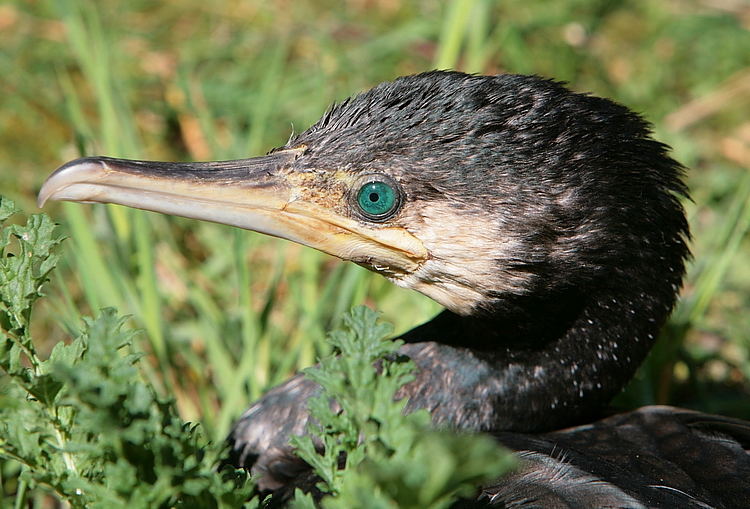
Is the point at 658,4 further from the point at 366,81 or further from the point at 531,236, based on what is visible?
the point at 531,236

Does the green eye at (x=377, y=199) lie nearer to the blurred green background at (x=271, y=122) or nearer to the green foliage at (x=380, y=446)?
the green foliage at (x=380, y=446)

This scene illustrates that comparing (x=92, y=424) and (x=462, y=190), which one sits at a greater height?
(x=462, y=190)

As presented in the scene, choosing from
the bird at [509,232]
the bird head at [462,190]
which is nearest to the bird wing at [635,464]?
the bird at [509,232]

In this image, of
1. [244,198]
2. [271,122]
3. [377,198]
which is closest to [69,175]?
[244,198]

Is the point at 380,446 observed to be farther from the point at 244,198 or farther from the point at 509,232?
the point at 244,198

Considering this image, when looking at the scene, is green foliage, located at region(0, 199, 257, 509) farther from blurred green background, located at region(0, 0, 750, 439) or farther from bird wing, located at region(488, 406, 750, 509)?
blurred green background, located at region(0, 0, 750, 439)
